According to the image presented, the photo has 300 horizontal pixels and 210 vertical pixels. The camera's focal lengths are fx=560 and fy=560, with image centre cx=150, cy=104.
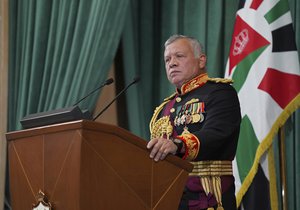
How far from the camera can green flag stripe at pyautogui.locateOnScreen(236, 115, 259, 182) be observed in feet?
10.8

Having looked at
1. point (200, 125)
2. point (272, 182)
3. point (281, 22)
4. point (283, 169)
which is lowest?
point (272, 182)

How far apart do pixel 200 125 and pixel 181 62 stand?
0.37 m

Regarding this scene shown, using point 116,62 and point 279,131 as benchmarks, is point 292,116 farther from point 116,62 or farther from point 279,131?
point 116,62

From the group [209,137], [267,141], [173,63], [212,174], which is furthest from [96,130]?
[267,141]

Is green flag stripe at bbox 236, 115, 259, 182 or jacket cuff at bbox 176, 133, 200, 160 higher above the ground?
jacket cuff at bbox 176, 133, 200, 160

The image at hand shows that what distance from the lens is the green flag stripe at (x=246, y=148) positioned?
3.30 m

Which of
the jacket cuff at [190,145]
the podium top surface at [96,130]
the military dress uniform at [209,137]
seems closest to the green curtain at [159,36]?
the military dress uniform at [209,137]

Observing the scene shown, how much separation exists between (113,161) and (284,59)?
198 cm

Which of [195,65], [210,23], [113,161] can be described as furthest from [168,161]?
[210,23]

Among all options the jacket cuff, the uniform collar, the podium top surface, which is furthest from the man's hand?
the uniform collar

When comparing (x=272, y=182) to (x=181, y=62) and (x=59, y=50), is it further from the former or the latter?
(x=59, y=50)

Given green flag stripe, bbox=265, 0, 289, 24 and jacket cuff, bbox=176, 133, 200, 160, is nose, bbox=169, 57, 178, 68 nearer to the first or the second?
jacket cuff, bbox=176, 133, 200, 160

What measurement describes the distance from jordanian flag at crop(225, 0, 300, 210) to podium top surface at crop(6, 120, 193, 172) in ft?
4.98

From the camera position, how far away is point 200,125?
2383 millimetres
